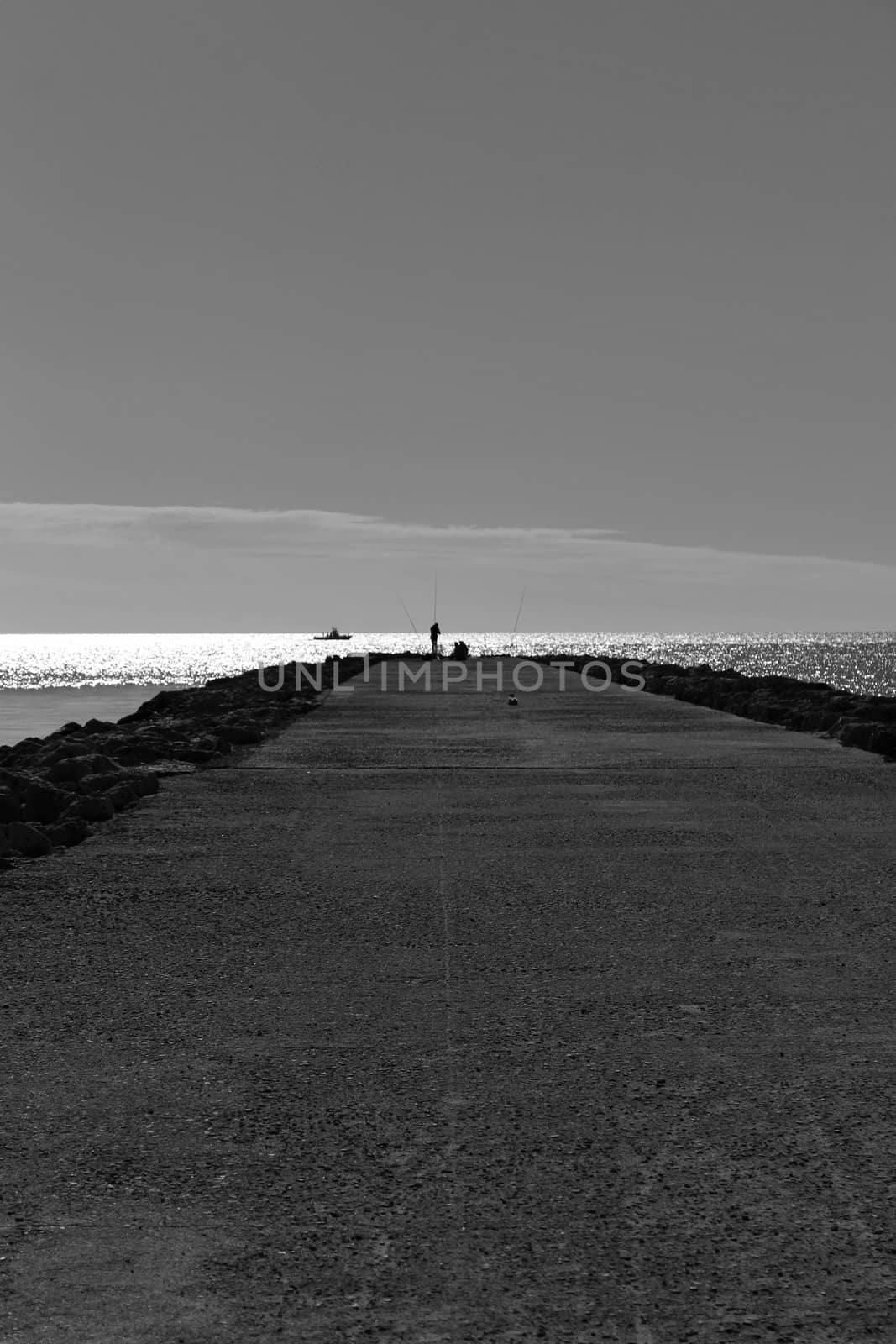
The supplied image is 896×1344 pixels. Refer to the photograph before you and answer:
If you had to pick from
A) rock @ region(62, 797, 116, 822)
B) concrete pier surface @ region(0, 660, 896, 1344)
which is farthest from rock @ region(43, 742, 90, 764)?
concrete pier surface @ region(0, 660, 896, 1344)

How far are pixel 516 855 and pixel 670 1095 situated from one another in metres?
4.28

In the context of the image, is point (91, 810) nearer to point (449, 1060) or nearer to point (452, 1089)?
point (449, 1060)

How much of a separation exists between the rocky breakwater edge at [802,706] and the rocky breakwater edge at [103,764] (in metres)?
6.68

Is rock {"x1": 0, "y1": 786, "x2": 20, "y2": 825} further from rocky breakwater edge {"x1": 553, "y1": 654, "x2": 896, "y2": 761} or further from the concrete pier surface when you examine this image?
rocky breakwater edge {"x1": 553, "y1": 654, "x2": 896, "y2": 761}

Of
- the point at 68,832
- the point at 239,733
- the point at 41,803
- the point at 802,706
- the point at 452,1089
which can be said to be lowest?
the point at 452,1089

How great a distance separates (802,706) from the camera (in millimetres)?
20641

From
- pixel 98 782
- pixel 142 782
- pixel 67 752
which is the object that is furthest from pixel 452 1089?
pixel 67 752

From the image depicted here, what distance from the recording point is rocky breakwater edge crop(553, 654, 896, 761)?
601 inches

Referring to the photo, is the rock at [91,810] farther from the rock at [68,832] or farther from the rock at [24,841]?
the rock at [24,841]

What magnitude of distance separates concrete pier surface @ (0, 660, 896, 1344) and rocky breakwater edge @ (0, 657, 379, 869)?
416 mm

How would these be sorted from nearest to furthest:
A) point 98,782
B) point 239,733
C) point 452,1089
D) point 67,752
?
point 452,1089 → point 98,782 → point 67,752 → point 239,733

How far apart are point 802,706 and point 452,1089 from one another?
17219 mm

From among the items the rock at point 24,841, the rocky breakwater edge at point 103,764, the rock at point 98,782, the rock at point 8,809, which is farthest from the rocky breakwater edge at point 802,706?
the rock at point 24,841

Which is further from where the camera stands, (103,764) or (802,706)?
(802,706)
